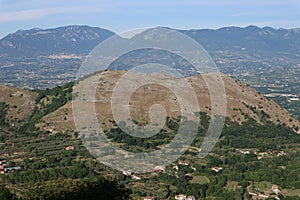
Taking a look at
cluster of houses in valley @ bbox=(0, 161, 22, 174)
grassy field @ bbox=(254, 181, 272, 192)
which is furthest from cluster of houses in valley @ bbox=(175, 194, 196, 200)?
cluster of houses in valley @ bbox=(0, 161, 22, 174)

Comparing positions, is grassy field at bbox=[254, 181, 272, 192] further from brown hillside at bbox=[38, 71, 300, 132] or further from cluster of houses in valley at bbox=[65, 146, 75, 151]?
cluster of houses in valley at bbox=[65, 146, 75, 151]

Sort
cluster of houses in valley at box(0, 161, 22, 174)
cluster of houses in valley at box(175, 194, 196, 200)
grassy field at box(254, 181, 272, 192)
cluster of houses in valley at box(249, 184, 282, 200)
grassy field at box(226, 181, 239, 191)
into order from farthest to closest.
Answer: cluster of houses in valley at box(0, 161, 22, 174), grassy field at box(226, 181, 239, 191), grassy field at box(254, 181, 272, 192), cluster of houses in valley at box(249, 184, 282, 200), cluster of houses in valley at box(175, 194, 196, 200)

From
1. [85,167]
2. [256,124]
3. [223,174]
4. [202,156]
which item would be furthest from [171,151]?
[256,124]

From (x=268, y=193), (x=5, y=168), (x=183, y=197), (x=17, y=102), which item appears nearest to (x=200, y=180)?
(x=183, y=197)

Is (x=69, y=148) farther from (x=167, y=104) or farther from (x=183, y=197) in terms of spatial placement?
(x=167, y=104)

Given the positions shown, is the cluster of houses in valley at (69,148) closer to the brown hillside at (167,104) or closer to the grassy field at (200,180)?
the brown hillside at (167,104)

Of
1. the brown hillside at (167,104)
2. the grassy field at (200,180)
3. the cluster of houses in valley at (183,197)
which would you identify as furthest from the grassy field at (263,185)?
the brown hillside at (167,104)

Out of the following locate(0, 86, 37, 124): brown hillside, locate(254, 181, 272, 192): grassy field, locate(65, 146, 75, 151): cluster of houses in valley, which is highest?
locate(0, 86, 37, 124): brown hillside

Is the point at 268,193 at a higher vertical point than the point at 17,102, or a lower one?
lower

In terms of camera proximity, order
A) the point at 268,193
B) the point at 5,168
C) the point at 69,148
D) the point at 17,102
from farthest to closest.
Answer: the point at 17,102
the point at 69,148
the point at 5,168
the point at 268,193
